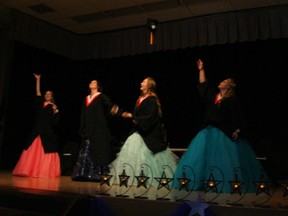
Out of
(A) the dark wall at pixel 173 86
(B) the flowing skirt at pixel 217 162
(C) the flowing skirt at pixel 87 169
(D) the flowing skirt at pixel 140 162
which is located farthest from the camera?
(A) the dark wall at pixel 173 86

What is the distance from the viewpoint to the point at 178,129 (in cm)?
647

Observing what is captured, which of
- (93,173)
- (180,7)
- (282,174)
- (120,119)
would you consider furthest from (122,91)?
(282,174)

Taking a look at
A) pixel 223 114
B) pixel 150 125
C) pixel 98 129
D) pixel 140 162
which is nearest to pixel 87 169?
pixel 98 129

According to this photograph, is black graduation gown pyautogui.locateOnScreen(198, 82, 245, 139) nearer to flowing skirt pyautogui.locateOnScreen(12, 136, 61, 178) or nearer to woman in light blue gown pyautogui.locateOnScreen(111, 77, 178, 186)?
woman in light blue gown pyautogui.locateOnScreen(111, 77, 178, 186)

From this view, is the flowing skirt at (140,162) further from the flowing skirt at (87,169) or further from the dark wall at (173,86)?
the dark wall at (173,86)

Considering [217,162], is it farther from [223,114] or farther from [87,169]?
[87,169]

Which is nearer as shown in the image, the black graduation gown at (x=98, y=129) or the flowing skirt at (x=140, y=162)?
the flowing skirt at (x=140, y=162)

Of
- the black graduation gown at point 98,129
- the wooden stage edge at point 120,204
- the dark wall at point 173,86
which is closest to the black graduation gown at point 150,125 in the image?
the black graduation gown at point 98,129

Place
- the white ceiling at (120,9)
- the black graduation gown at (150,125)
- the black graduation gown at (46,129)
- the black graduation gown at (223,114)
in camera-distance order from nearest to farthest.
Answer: the black graduation gown at (223,114), the black graduation gown at (150,125), the black graduation gown at (46,129), the white ceiling at (120,9)

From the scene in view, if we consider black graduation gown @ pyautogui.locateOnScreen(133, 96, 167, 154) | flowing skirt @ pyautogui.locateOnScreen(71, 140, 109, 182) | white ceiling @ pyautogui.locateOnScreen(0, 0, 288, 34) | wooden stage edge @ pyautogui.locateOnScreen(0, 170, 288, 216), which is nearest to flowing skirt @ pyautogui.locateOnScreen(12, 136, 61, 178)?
flowing skirt @ pyautogui.locateOnScreen(71, 140, 109, 182)

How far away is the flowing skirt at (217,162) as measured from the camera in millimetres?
3537

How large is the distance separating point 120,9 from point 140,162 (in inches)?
130

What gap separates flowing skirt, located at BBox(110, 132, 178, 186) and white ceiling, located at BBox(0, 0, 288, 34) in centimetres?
279

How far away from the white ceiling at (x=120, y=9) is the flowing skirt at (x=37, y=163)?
242 centimetres
